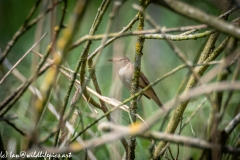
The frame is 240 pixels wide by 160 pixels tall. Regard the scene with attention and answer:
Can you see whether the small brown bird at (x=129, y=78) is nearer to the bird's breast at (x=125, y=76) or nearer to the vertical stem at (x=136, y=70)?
the bird's breast at (x=125, y=76)

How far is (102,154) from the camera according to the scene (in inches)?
113

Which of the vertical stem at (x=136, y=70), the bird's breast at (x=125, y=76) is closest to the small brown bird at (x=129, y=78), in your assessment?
the bird's breast at (x=125, y=76)

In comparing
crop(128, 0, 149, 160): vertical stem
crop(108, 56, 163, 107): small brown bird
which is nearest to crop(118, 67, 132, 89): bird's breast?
crop(108, 56, 163, 107): small brown bird

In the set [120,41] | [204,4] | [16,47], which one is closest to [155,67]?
[204,4]

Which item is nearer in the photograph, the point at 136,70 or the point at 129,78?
the point at 136,70

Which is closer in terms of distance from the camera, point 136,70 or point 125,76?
point 136,70

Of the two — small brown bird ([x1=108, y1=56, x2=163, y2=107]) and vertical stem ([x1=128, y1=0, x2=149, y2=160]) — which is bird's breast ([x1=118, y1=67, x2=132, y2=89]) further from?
vertical stem ([x1=128, y1=0, x2=149, y2=160])

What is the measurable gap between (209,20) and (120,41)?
0.71 metres

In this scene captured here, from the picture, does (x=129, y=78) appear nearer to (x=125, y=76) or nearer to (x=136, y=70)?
(x=125, y=76)

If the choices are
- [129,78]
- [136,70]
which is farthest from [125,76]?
[136,70]

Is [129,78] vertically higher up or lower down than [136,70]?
higher up

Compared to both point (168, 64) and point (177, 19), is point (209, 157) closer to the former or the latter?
point (168, 64)

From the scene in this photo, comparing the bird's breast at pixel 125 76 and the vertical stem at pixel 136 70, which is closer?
the vertical stem at pixel 136 70

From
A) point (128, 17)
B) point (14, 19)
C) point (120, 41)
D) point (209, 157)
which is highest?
point (128, 17)
